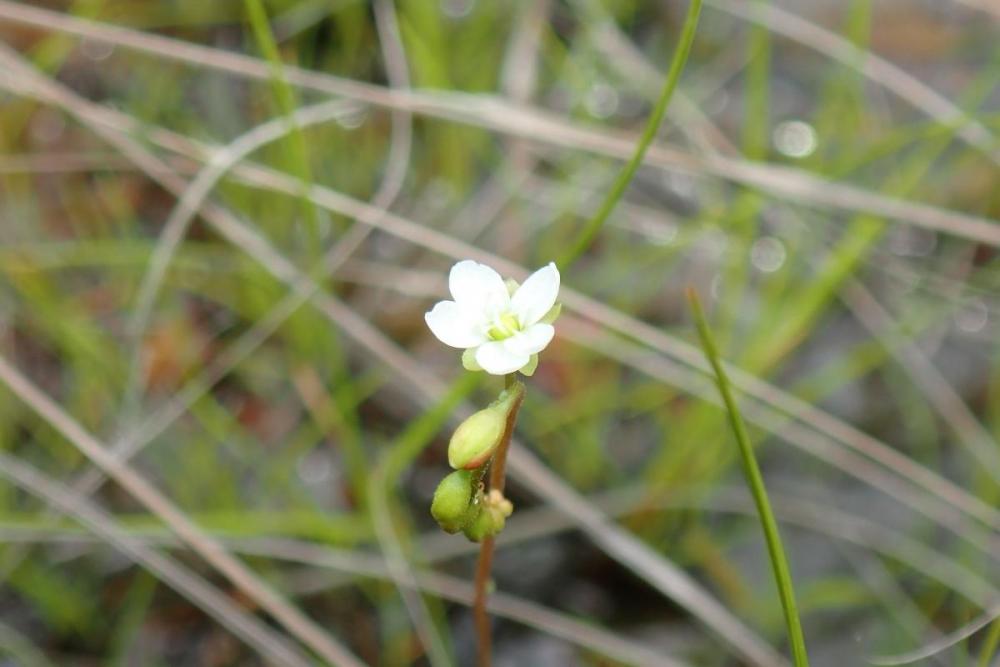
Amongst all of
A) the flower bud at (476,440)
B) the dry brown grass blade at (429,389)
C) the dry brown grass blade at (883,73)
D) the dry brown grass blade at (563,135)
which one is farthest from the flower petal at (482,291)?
the dry brown grass blade at (883,73)

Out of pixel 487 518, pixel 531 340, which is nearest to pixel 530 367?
pixel 531 340

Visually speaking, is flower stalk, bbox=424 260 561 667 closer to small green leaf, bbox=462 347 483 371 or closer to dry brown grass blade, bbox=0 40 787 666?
small green leaf, bbox=462 347 483 371

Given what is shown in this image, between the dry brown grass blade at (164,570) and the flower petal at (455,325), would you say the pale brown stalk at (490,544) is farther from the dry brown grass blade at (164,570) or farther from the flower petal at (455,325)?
the dry brown grass blade at (164,570)

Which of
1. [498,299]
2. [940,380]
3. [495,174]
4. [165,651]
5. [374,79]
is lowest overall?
[165,651]

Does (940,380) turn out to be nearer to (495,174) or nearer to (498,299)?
(495,174)

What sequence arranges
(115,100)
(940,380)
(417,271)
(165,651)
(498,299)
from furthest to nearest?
(115,100), (417,271), (940,380), (165,651), (498,299)

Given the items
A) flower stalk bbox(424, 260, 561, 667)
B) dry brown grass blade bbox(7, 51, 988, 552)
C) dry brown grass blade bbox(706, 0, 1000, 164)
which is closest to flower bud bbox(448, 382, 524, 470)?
flower stalk bbox(424, 260, 561, 667)

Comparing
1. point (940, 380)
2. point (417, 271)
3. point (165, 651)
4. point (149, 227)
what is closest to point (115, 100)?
point (149, 227)
